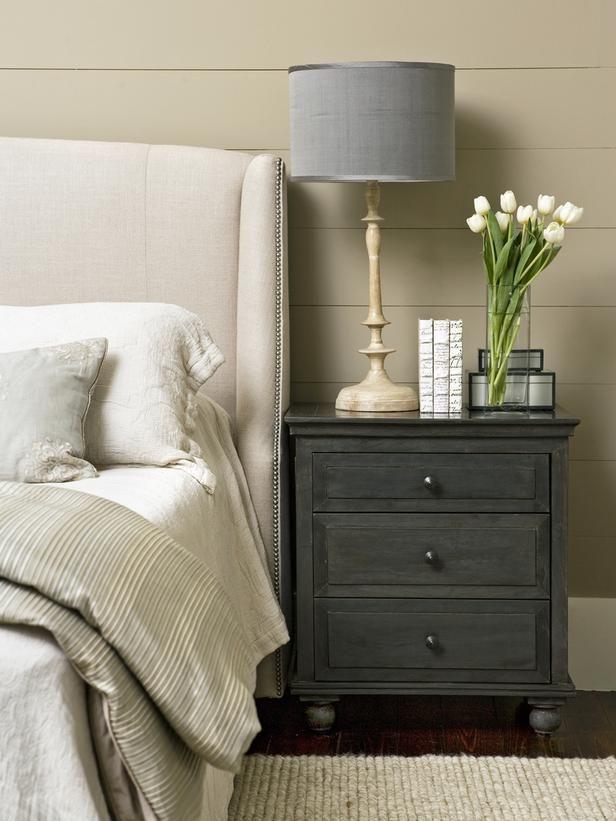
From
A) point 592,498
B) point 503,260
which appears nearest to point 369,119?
point 503,260

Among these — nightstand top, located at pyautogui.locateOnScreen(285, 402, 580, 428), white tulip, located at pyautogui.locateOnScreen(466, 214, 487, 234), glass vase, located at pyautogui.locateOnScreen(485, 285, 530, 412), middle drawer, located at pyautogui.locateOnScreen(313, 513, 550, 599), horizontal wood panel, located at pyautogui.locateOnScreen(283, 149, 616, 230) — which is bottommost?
middle drawer, located at pyautogui.locateOnScreen(313, 513, 550, 599)

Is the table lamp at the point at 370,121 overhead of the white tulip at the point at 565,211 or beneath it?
overhead

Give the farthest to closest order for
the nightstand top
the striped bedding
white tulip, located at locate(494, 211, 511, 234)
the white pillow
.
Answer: white tulip, located at locate(494, 211, 511, 234), the nightstand top, the white pillow, the striped bedding

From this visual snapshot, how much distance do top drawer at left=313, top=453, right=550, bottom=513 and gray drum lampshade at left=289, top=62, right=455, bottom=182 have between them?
0.63 metres

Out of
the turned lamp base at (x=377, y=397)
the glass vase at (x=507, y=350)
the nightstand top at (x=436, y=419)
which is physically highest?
the glass vase at (x=507, y=350)

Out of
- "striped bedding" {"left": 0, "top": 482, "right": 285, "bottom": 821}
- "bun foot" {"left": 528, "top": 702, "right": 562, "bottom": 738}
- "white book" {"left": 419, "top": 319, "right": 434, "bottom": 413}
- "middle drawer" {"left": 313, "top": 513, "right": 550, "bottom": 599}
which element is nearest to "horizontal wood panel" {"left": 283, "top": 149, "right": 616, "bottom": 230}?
"white book" {"left": 419, "top": 319, "right": 434, "bottom": 413}

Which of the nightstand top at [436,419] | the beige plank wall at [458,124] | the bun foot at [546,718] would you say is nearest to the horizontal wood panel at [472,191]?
the beige plank wall at [458,124]

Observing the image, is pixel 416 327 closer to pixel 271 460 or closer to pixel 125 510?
pixel 271 460

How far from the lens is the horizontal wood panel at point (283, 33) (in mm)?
2545

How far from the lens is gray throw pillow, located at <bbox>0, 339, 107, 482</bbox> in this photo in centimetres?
190

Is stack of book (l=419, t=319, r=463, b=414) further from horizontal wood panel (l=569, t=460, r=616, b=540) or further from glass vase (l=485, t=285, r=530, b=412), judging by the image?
horizontal wood panel (l=569, t=460, r=616, b=540)

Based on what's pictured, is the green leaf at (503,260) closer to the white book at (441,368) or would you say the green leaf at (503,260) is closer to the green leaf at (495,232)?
the green leaf at (495,232)

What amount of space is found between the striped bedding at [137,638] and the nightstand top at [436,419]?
0.96m

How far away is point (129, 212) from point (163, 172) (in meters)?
0.13
